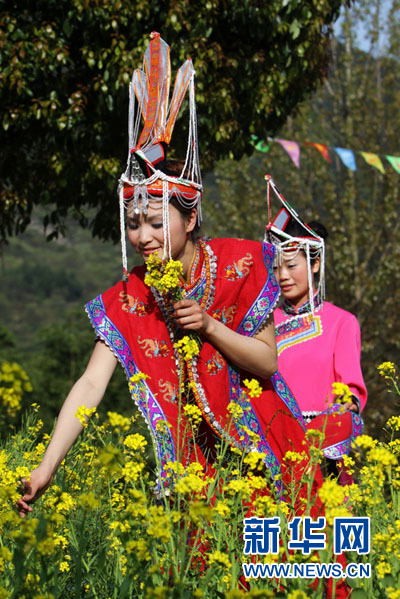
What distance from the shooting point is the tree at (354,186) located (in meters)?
11.4

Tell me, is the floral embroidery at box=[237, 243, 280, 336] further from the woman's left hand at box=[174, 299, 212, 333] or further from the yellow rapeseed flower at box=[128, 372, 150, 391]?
the yellow rapeseed flower at box=[128, 372, 150, 391]

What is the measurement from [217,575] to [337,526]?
0.31 metres

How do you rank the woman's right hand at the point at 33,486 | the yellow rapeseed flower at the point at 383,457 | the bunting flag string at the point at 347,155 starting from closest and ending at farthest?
the yellow rapeseed flower at the point at 383,457 → the woman's right hand at the point at 33,486 → the bunting flag string at the point at 347,155

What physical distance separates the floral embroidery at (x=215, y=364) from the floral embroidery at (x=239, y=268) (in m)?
0.29

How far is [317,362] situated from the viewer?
3664mm

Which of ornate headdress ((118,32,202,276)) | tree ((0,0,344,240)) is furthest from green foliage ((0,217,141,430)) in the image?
ornate headdress ((118,32,202,276))

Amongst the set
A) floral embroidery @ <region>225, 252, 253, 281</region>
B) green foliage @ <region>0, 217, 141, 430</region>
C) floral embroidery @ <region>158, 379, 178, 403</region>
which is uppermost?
floral embroidery @ <region>225, 252, 253, 281</region>

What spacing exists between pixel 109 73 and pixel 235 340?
11.7 feet

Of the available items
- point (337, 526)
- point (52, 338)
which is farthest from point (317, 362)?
point (52, 338)

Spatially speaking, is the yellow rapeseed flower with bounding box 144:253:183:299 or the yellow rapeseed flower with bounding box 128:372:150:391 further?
the yellow rapeseed flower with bounding box 144:253:183:299

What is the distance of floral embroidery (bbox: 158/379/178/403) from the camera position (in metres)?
2.62

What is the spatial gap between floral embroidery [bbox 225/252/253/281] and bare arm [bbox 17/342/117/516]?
49cm

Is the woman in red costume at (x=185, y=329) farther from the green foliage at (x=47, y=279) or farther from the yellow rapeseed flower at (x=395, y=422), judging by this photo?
the green foliage at (x=47, y=279)

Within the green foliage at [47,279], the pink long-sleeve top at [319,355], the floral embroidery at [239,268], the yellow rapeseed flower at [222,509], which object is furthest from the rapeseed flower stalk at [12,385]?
the green foliage at [47,279]
